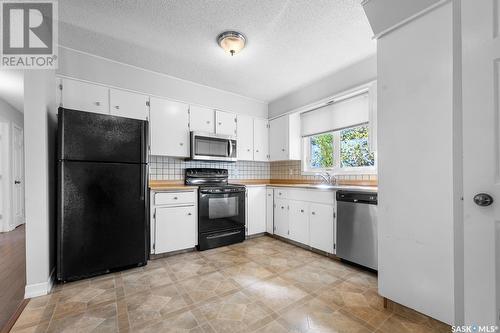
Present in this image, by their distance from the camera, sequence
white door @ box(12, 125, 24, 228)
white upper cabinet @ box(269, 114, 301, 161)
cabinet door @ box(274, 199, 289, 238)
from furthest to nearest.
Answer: white door @ box(12, 125, 24, 228), white upper cabinet @ box(269, 114, 301, 161), cabinet door @ box(274, 199, 289, 238)

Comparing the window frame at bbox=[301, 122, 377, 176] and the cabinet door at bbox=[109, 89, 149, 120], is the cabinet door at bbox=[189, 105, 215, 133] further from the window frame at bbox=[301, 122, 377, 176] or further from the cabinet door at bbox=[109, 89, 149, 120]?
the window frame at bbox=[301, 122, 377, 176]

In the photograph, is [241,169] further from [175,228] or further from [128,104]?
[128,104]

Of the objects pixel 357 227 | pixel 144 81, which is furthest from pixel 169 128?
pixel 357 227

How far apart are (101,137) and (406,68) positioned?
2773mm

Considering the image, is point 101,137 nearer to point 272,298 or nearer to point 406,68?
point 272,298

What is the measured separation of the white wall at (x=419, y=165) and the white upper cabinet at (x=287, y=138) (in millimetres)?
2153

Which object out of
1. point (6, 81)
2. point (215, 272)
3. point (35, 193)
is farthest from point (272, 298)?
point (6, 81)

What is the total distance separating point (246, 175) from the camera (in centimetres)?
430

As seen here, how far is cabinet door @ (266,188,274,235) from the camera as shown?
3736mm

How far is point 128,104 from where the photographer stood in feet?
9.50

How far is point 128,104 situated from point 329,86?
111 inches

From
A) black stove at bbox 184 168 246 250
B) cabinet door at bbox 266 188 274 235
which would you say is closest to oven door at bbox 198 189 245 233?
black stove at bbox 184 168 246 250

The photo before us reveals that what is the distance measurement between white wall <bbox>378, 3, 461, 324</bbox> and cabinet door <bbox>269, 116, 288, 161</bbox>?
7.34 feet

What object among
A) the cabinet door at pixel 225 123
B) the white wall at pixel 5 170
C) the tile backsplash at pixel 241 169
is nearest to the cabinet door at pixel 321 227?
the tile backsplash at pixel 241 169
